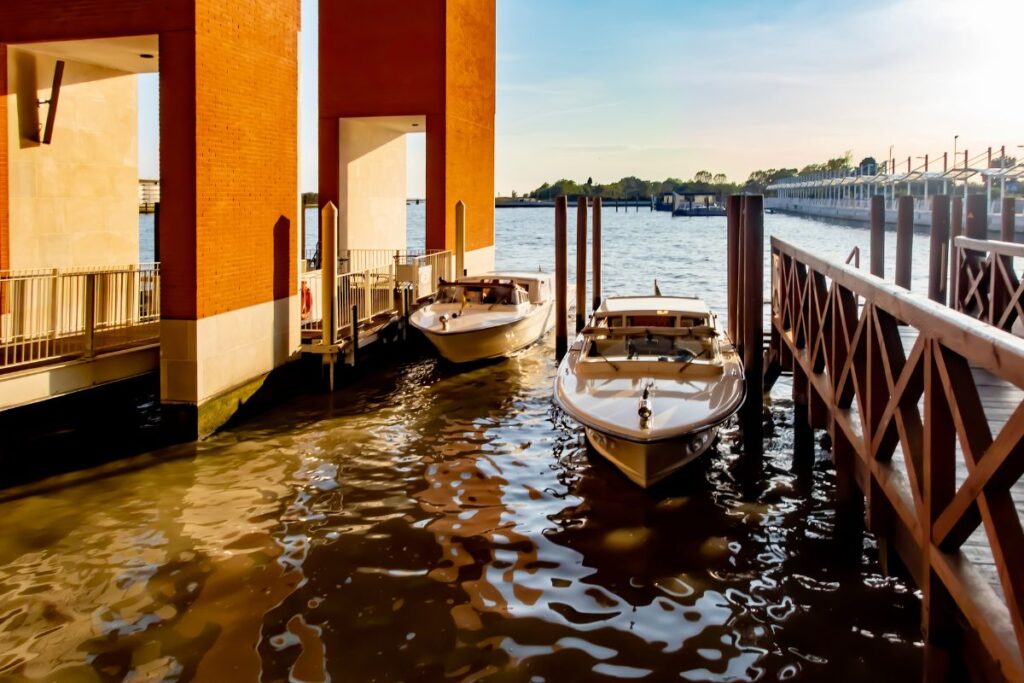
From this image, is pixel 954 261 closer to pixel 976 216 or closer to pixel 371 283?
pixel 976 216

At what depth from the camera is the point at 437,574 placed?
7.13 meters

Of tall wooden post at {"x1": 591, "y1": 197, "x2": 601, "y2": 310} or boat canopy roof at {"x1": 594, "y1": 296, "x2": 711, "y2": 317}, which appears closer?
boat canopy roof at {"x1": 594, "y1": 296, "x2": 711, "y2": 317}

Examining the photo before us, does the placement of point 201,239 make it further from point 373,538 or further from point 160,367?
point 373,538

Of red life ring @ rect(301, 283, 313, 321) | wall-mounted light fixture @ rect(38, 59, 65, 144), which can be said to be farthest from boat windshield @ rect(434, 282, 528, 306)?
wall-mounted light fixture @ rect(38, 59, 65, 144)

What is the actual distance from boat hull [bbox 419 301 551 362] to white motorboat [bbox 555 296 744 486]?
3.27 metres

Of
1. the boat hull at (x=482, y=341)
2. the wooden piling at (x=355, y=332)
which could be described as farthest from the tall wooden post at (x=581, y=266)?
the wooden piling at (x=355, y=332)

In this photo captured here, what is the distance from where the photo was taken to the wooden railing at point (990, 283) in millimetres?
10664

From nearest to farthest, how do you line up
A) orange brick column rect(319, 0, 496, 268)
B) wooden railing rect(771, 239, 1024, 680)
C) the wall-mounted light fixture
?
wooden railing rect(771, 239, 1024, 680) → the wall-mounted light fixture → orange brick column rect(319, 0, 496, 268)

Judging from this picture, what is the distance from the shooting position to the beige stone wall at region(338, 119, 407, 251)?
74.1 ft

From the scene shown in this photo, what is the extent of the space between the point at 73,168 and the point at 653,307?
29.9ft

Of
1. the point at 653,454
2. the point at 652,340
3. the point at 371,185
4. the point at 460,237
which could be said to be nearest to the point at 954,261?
the point at 652,340

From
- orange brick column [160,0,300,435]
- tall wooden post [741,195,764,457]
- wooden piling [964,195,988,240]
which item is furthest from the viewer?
wooden piling [964,195,988,240]

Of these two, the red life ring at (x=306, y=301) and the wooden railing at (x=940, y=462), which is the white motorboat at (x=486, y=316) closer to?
the red life ring at (x=306, y=301)

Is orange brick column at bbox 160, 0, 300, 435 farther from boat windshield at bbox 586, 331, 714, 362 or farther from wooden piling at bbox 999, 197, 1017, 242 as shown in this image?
wooden piling at bbox 999, 197, 1017, 242
